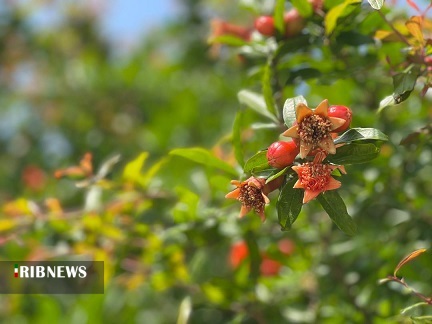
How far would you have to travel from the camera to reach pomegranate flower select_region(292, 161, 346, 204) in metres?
0.75

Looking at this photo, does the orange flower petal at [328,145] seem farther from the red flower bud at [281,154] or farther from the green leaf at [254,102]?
the green leaf at [254,102]

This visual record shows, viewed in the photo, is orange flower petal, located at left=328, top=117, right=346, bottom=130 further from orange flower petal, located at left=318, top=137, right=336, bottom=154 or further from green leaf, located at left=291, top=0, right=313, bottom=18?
green leaf, located at left=291, top=0, right=313, bottom=18

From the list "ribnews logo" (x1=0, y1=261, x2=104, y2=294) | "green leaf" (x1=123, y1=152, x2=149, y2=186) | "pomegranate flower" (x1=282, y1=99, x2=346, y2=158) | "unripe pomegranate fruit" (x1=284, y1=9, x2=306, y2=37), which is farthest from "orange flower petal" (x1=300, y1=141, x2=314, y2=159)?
"ribnews logo" (x1=0, y1=261, x2=104, y2=294)

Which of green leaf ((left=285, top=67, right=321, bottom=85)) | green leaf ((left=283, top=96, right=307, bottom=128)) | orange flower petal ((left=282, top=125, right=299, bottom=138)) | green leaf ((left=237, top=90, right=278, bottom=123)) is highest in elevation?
green leaf ((left=285, top=67, right=321, bottom=85))

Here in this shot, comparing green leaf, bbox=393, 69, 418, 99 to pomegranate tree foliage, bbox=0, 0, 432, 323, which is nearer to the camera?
green leaf, bbox=393, 69, 418, 99

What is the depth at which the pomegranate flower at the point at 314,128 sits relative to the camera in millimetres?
759

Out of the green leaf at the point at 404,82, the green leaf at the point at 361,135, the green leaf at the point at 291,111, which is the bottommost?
the green leaf at the point at 361,135

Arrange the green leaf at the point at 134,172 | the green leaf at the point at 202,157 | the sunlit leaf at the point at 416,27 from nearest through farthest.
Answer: the sunlit leaf at the point at 416,27 → the green leaf at the point at 202,157 → the green leaf at the point at 134,172

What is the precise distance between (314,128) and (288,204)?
0.11m

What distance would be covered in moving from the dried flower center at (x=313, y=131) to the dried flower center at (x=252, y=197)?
0.32 ft

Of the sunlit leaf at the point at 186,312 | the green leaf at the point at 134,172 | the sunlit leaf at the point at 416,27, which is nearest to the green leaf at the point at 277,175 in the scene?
the sunlit leaf at the point at 416,27

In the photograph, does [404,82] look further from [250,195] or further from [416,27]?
[250,195]

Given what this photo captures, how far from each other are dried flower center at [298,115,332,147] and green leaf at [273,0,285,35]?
0.31 metres

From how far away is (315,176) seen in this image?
2.47 ft
